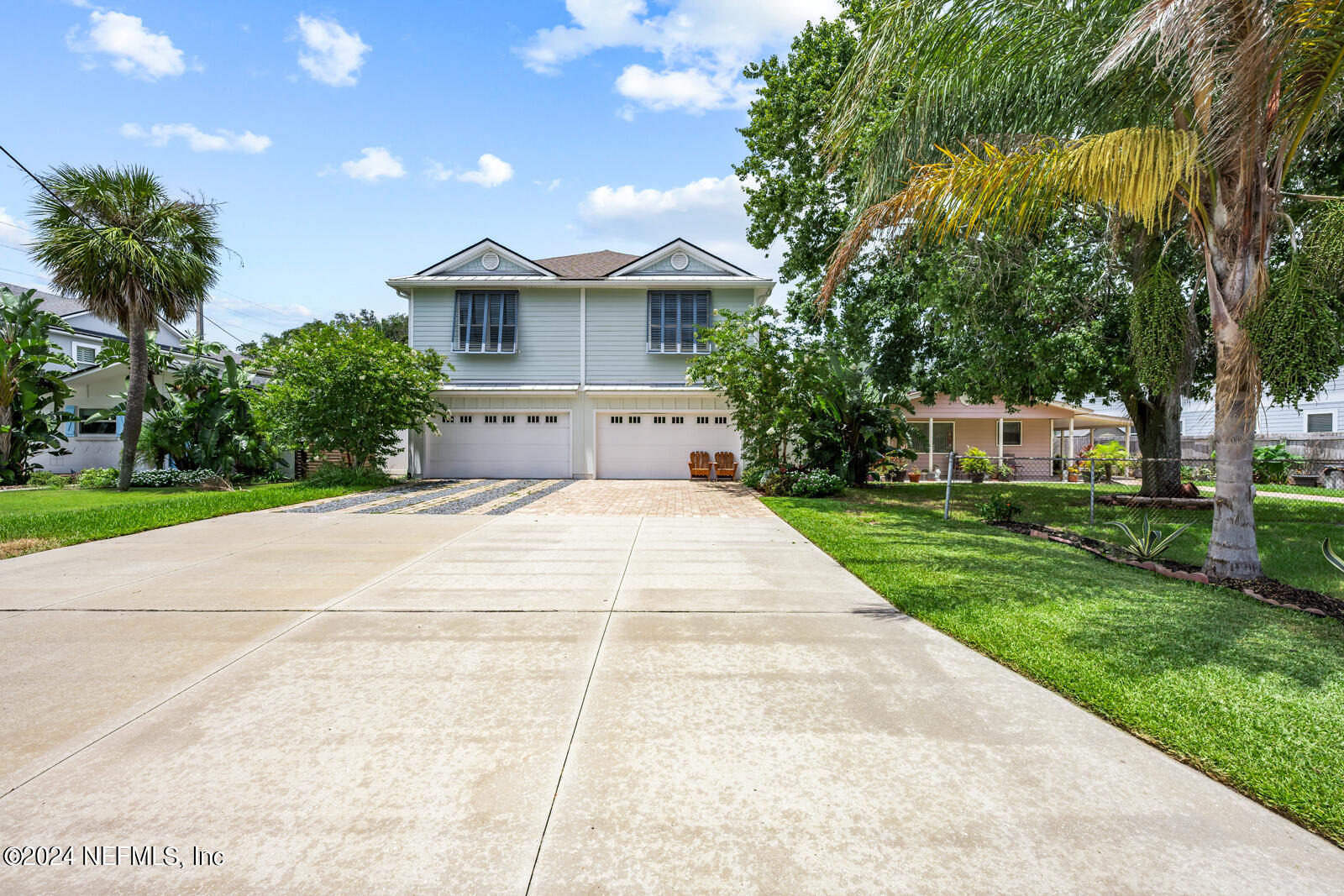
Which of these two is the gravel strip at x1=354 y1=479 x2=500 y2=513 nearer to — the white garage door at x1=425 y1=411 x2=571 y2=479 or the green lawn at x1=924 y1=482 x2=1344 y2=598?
the white garage door at x1=425 y1=411 x2=571 y2=479

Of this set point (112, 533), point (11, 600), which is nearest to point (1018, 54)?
point (11, 600)

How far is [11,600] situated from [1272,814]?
788cm

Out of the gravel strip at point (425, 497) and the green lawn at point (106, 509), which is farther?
the gravel strip at point (425, 497)

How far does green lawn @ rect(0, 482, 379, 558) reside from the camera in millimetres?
7828

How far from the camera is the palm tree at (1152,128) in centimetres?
462

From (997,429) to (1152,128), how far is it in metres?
21.3

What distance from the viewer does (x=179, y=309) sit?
1441cm

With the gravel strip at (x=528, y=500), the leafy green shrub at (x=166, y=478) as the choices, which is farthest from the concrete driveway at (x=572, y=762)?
the leafy green shrub at (x=166, y=478)

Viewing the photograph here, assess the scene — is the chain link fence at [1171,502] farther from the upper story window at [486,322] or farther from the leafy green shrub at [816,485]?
the upper story window at [486,322]

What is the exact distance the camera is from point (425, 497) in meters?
12.9

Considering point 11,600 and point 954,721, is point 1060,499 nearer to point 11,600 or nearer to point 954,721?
point 954,721

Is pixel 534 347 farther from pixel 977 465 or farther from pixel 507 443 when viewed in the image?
pixel 977 465

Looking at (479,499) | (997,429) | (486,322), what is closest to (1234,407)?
(479,499)

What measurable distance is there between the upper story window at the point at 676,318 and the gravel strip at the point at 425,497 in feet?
21.2
